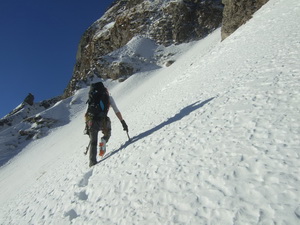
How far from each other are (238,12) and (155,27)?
2956 centimetres

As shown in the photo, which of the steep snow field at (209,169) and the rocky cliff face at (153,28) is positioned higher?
the steep snow field at (209,169)

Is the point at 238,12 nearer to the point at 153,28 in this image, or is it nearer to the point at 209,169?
the point at 209,169

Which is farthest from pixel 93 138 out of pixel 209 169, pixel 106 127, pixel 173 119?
pixel 209 169

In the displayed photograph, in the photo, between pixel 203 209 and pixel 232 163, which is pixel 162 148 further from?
pixel 203 209

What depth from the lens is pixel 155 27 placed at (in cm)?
5116

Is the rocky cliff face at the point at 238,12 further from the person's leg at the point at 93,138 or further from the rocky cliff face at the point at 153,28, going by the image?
the person's leg at the point at 93,138

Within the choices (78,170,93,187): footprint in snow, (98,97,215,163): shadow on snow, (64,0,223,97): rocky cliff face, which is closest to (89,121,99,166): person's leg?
(98,97,215,163): shadow on snow

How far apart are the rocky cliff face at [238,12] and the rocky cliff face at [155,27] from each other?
67.1 feet

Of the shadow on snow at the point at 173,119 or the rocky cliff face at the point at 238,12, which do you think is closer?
the shadow on snow at the point at 173,119

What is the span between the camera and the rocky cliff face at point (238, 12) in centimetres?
2286

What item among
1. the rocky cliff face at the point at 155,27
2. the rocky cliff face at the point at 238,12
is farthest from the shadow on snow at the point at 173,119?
the rocky cliff face at the point at 155,27

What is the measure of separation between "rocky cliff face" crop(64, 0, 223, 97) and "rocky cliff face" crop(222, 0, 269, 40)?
20.4 metres

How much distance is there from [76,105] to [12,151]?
12.0m

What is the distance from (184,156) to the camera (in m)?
5.41
